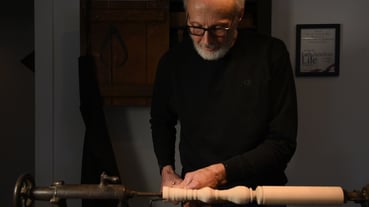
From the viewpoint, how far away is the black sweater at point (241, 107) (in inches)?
50.5

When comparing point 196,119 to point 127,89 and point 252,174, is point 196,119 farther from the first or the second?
point 127,89

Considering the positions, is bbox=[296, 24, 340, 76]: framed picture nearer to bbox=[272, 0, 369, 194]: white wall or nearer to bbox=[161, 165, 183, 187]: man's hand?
bbox=[272, 0, 369, 194]: white wall

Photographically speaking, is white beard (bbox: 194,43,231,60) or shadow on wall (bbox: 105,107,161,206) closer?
white beard (bbox: 194,43,231,60)

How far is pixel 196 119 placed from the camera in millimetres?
1394

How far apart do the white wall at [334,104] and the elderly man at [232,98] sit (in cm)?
60

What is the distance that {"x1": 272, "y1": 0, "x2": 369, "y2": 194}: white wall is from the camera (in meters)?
1.94

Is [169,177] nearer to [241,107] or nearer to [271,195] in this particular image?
[241,107]

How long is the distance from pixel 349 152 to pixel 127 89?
3.38 feet

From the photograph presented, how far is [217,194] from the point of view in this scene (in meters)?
0.81

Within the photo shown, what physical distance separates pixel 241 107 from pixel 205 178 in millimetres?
352

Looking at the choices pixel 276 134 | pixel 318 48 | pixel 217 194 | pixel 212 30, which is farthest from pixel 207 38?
pixel 318 48
